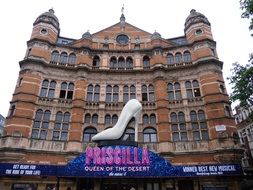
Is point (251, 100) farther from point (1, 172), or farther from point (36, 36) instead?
point (36, 36)

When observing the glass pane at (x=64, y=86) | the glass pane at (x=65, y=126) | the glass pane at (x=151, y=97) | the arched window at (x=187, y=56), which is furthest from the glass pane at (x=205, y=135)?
the glass pane at (x=64, y=86)

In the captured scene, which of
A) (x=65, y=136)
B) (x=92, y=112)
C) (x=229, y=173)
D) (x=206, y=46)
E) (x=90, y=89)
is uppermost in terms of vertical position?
(x=206, y=46)

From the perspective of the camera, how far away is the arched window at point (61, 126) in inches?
877

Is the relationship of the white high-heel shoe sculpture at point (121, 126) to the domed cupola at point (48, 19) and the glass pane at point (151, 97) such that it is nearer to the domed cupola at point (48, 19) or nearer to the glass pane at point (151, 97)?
the glass pane at point (151, 97)

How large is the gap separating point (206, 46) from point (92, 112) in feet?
49.3

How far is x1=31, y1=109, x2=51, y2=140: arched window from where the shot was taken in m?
21.9

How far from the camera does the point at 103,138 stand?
18938mm

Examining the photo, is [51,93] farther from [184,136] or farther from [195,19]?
[195,19]

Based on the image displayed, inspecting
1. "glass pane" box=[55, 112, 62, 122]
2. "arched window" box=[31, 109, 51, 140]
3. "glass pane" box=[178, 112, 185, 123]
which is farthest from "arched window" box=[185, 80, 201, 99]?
"arched window" box=[31, 109, 51, 140]

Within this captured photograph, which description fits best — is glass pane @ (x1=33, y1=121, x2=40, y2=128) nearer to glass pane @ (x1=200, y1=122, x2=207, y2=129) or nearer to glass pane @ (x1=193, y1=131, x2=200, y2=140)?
glass pane @ (x1=193, y1=131, x2=200, y2=140)

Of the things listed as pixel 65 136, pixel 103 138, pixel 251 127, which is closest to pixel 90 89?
pixel 65 136

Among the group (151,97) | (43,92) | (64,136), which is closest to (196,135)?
(151,97)

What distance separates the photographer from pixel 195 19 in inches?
1078

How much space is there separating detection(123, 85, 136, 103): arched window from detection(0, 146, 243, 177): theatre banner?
27.8 ft
